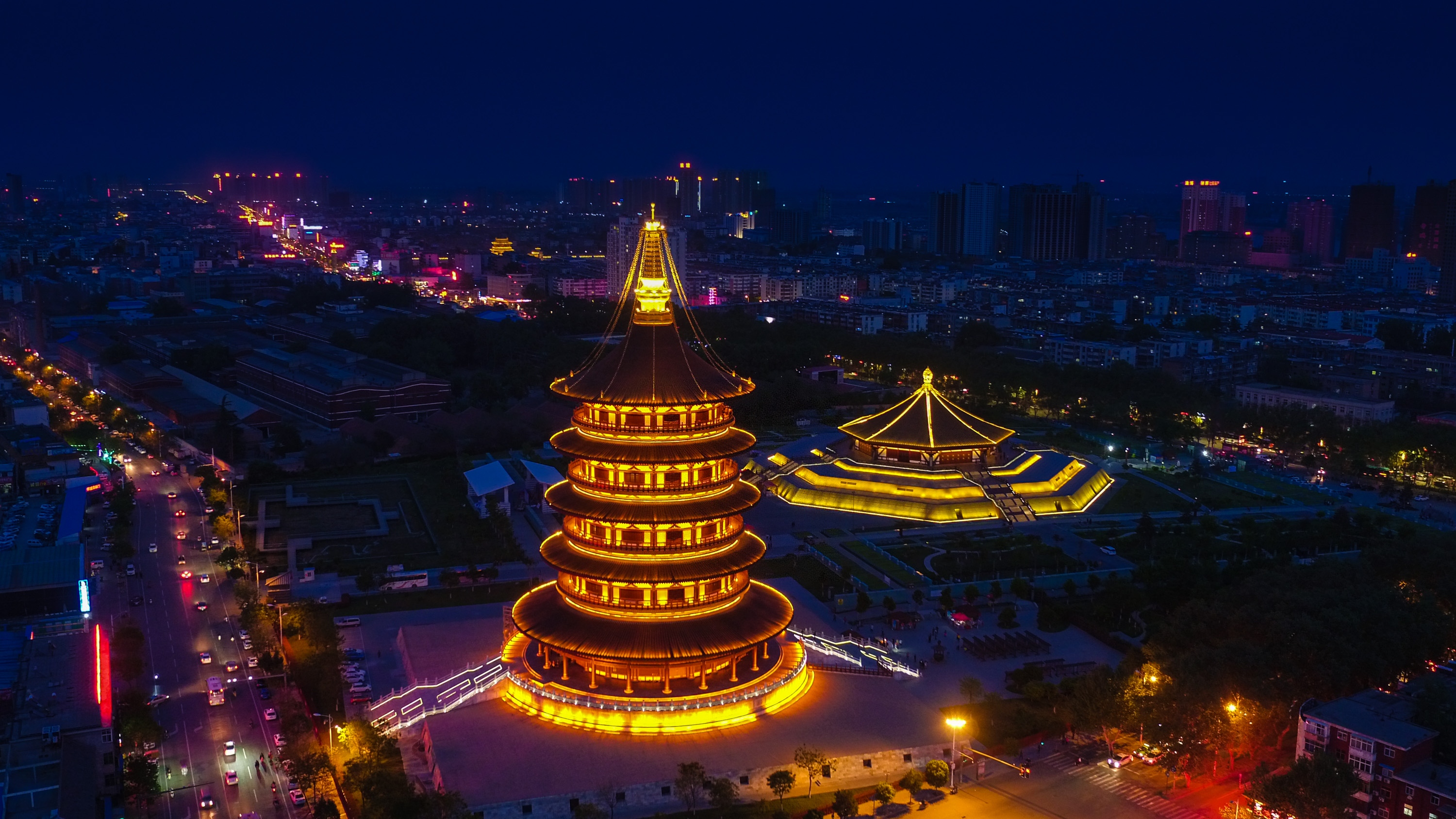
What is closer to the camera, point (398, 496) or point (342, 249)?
point (398, 496)

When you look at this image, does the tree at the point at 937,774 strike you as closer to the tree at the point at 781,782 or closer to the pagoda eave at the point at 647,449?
the tree at the point at 781,782

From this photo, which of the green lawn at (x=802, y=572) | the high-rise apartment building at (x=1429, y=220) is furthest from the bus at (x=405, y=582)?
the high-rise apartment building at (x=1429, y=220)

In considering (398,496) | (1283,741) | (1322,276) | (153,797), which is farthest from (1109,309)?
(153,797)

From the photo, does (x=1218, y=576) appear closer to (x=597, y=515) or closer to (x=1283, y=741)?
(x=1283, y=741)

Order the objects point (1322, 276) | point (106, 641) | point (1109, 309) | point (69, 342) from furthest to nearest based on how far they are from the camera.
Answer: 1. point (1322, 276)
2. point (1109, 309)
3. point (69, 342)
4. point (106, 641)

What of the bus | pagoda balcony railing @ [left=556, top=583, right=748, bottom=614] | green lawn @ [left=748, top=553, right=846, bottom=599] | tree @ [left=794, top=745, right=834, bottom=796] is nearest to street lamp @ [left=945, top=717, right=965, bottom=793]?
tree @ [left=794, top=745, right=834, bottom=796]

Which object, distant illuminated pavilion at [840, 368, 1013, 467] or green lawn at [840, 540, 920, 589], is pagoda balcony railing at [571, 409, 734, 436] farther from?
distant illuminated pavilion at [840, 368, 1013, 467]
